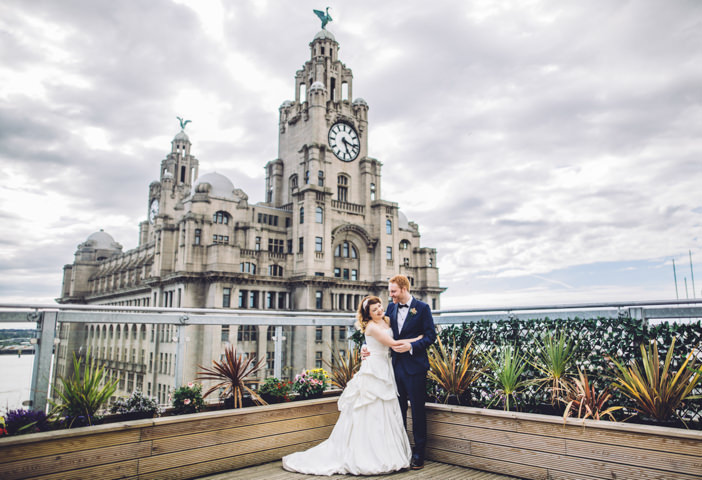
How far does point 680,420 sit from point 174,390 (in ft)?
21.3

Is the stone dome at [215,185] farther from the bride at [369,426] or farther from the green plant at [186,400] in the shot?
the bride at [369,426]

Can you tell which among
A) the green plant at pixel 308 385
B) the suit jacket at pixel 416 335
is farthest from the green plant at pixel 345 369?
the suit jacket at pixel 416 335

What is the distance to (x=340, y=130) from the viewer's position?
55.1 meters

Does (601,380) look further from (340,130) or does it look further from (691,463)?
(340,130)

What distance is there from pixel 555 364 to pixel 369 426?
2.70m

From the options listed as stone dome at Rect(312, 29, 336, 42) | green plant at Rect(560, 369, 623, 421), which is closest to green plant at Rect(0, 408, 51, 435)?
green plant at Rect(560, 369, 623, 421)

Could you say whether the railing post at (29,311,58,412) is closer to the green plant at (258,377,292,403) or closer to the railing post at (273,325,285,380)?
the green plant at (258,377,292,403)

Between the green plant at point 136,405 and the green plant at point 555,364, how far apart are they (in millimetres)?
5294

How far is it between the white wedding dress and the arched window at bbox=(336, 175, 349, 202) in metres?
47.5

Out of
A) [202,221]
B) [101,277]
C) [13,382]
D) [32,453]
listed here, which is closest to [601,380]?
[32,453]

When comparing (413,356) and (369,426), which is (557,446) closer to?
(413,356)

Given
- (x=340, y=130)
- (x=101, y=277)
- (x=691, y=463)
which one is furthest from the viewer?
(x=101, y=277)

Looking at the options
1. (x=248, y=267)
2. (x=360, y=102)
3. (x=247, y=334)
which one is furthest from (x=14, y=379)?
(x=360, y=102)

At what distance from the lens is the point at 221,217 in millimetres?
48000
